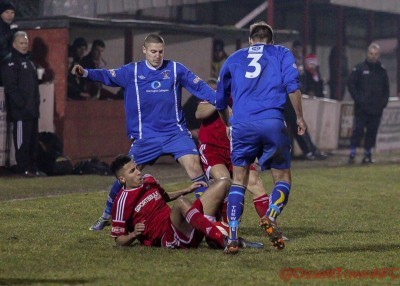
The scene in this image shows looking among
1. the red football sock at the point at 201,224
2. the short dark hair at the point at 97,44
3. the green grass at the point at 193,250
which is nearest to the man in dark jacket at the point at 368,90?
the short dark hair at the point at 97,44

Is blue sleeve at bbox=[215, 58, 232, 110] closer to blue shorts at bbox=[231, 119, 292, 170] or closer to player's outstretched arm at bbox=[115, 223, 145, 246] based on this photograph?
blue shorts at bbox=[231, 119, 292, 170]

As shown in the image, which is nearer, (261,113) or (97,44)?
(261,113)

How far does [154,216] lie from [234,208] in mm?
717

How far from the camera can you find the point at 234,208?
380 inches

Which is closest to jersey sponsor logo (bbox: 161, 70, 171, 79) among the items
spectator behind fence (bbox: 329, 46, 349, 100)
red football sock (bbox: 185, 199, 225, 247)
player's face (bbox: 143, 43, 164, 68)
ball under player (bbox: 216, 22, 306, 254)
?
player's face (bbox: 143, 43, 164, 68)

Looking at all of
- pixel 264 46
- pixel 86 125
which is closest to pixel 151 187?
pixel 264 46

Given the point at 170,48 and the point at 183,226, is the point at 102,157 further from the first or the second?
the point at 183,226

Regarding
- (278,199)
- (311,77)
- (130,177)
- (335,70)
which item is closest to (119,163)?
(130,177)

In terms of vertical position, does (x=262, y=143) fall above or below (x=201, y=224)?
above

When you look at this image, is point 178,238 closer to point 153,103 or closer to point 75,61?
point 153,103

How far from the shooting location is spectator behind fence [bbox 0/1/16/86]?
59.1 feet

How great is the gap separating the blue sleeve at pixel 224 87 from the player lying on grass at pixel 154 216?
2.89 feet

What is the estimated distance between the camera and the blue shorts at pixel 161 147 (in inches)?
453

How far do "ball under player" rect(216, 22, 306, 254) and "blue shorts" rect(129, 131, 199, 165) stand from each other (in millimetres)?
1727
